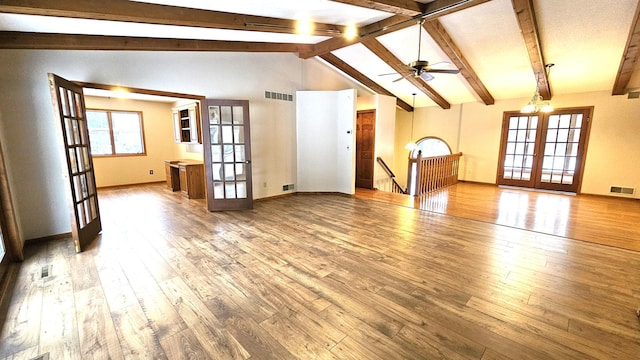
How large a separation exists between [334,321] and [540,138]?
773 cm

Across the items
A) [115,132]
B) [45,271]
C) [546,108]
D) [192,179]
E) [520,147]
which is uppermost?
[546,108]

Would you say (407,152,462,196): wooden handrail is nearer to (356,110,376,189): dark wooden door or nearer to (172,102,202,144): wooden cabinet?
(356,110,376,189): dark wooden door

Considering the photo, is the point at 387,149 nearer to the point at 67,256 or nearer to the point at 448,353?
the point at 448,353

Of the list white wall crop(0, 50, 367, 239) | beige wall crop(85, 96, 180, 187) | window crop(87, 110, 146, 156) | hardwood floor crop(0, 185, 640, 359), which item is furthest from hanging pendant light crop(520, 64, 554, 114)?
window crop(87, 110, 146, 156)

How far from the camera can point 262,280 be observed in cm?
263

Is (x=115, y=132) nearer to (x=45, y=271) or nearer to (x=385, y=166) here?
(x=45, y=271)

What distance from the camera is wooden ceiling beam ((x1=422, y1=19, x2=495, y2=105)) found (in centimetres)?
433

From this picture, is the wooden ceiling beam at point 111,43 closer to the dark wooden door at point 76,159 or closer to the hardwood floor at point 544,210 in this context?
the dark wooden door at point 76,159

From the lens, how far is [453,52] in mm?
4875

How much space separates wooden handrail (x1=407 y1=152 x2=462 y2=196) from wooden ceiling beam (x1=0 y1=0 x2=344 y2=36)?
12.7 feet

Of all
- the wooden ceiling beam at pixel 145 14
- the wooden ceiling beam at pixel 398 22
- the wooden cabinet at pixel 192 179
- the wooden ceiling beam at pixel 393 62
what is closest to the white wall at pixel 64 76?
the wooden ceiling beam at pixel 145 14

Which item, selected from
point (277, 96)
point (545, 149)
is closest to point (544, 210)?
point (545, 149)

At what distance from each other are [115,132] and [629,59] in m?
11.3

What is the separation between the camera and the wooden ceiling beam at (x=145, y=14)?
246cm
